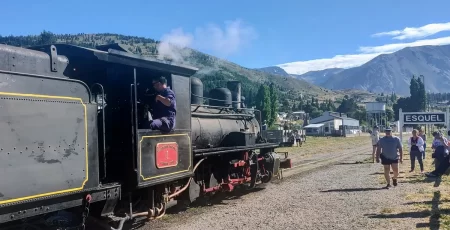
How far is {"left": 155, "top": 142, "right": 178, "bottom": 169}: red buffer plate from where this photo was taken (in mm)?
6947

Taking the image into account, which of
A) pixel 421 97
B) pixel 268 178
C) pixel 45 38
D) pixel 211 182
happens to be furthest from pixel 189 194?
pixel 45 38

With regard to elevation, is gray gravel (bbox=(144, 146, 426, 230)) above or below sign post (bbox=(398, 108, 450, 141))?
below

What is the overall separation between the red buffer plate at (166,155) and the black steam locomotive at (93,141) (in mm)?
17

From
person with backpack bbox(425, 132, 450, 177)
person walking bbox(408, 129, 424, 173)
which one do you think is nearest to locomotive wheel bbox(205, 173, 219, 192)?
person with backpack bbox(425, 132, 450, 177)

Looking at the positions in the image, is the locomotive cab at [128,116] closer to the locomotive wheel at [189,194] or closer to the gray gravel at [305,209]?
the locomotive wheel at [189,194]

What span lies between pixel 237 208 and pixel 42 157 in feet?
17.9

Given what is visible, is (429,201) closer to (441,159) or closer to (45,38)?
(441,159)

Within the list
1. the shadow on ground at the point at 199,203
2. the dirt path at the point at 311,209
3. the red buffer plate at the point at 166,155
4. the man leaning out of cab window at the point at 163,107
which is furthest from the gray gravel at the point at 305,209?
the man leaning out of cab window at the point at 163,107

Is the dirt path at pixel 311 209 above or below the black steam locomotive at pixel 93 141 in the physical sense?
below

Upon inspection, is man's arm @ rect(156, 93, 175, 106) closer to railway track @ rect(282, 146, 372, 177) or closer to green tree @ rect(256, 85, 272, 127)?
railway track @ rect(282, 146, 372, 177)

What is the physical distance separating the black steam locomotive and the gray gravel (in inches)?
22.2

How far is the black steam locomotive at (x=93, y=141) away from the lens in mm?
4570

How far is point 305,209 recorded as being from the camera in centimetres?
912

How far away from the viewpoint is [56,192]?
4.95 m
